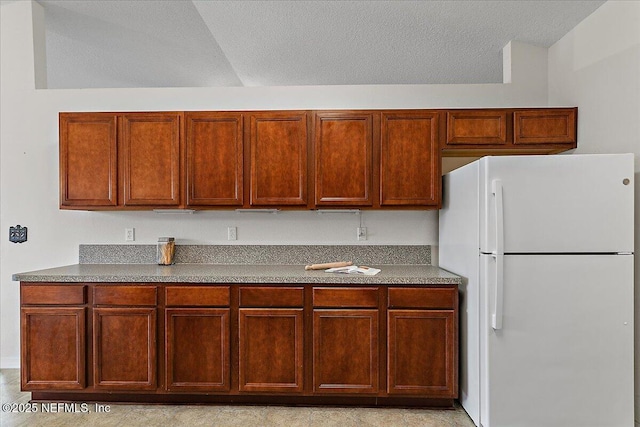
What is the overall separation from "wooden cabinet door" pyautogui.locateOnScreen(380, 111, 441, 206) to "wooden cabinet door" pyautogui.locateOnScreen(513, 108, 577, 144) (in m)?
0.64

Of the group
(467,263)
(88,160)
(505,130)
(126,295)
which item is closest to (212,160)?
(88,160)

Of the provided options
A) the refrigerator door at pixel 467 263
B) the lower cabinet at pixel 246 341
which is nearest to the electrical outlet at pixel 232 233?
the lower cabinet at pixel 246 341

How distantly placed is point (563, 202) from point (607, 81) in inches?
39.8

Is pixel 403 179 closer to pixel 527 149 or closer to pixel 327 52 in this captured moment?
pixel 527 149

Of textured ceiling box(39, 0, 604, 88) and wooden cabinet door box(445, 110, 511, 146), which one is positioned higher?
textured ceiling box(39, 0, 604, 88)

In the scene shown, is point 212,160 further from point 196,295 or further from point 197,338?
point 197,338

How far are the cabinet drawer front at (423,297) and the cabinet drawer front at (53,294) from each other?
6.96 ft

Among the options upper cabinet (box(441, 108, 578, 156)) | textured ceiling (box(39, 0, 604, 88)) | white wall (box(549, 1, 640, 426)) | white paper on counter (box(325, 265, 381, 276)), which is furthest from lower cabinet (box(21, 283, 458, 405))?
textured ceiling (box(39, 0, 604, 88))

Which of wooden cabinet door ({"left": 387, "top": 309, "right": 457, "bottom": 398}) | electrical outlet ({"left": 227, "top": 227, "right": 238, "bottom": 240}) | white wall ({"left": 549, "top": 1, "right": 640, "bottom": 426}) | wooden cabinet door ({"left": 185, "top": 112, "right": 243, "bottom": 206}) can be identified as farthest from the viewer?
electrical outlet ({"left": 227, "top": 227, "right": 238, "bottom": 240})

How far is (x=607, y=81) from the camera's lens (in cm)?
→ 260

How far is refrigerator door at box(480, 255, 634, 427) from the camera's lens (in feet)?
7.30

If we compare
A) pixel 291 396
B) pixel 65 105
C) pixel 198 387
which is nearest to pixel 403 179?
pixel 291 396

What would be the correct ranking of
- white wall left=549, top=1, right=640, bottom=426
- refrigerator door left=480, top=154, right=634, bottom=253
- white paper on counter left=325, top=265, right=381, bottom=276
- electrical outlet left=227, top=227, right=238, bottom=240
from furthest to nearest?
electrical outlet left=227, top=227, right=238, bottom=240
white paper on counter left=325, top=265, right=381, bottom=276
white wall left=549, top=1, right=640, bottom=426
refrigerator door left=480, top=154, right=634, bottom=253

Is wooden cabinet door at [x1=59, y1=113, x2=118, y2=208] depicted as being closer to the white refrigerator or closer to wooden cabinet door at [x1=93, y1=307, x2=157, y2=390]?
wooden cabinet door at [x1=93, y1=307, x2=157, y2=390]
